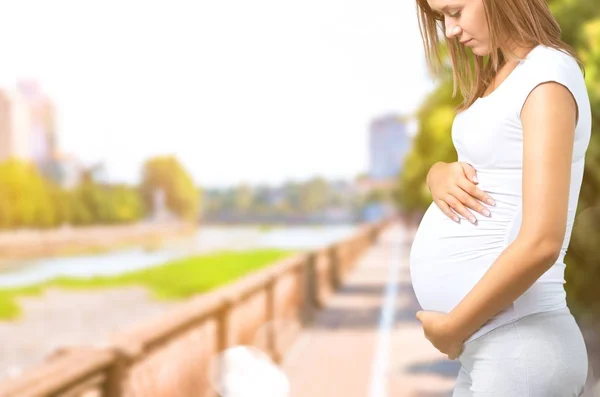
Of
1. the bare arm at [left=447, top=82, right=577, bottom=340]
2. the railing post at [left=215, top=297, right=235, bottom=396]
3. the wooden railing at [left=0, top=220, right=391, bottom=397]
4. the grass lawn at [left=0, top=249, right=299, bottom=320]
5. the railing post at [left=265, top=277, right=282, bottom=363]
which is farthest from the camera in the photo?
the grass lawn at [left=0, top=249, right=299, bottom=320]

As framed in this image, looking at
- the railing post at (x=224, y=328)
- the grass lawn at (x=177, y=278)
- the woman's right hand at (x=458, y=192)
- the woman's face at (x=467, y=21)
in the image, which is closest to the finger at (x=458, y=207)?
the woman's right hand at (x=458, y=192)

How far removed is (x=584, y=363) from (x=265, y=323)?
31.1ft

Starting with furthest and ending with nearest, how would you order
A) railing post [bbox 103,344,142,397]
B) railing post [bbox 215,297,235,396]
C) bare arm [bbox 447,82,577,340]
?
railing post [bbox 215,297,235,396] < railing post [bbox 103,344,142,397] < bare arm [bbox 447,82,577,340]

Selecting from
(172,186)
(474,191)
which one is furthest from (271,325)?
(172,186)

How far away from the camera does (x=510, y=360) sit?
1703 mm

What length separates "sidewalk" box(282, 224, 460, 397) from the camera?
9.73m

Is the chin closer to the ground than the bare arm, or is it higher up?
higher up

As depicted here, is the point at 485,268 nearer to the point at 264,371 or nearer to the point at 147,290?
the point at 264,371

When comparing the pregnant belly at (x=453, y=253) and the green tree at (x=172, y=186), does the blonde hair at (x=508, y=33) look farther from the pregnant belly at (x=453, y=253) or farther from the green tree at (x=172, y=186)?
the green tree at (x=172, y=186)

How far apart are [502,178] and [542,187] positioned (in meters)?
0.15

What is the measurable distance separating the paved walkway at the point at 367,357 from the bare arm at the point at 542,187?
613 cm

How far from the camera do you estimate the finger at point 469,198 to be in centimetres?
177

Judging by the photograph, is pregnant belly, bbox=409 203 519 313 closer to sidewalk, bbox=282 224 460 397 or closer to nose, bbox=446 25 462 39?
nose, bbox=446 25 462 39

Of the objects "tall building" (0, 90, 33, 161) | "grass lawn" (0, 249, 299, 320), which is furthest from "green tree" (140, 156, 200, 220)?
"tall building" (0, 90, 33, 161)
